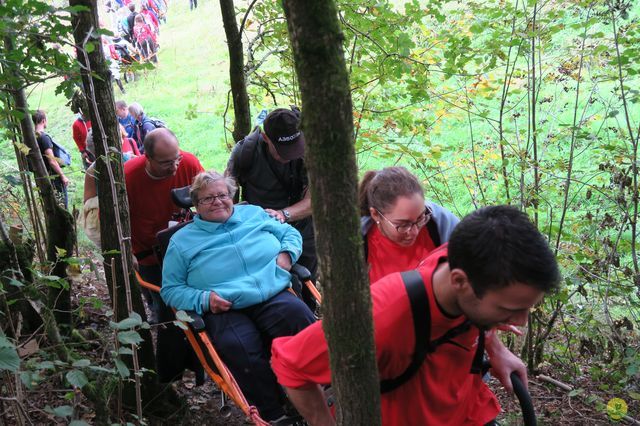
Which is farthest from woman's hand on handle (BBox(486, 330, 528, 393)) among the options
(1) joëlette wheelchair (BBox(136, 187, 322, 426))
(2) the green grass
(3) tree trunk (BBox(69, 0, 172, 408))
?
(2) the green grass

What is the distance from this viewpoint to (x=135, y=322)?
89.1 inches

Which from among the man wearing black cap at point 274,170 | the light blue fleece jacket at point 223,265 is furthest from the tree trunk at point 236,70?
the light blue fleece jacket at point 223,265

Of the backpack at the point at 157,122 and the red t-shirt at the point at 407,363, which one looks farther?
the backpack at the point at 157,122

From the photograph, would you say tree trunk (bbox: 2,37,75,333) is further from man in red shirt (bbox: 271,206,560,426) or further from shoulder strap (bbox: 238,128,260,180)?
man in red shirt (bbox: 271,206,560,426)

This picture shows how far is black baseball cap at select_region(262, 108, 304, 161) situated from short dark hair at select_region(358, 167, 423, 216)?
1.36 meters

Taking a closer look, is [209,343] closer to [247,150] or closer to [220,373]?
[220,373]

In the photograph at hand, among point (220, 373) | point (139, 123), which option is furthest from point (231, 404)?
point (139, 123)

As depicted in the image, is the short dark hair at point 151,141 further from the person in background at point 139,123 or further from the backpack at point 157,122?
the person in background at point 139,123

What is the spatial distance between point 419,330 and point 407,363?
13 centimetres

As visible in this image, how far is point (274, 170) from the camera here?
4359 mm

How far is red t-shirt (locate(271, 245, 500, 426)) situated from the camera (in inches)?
66.8

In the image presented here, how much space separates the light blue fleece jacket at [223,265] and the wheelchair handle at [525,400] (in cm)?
177

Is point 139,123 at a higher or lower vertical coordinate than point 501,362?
higher

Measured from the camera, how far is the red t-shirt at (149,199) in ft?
13.9
